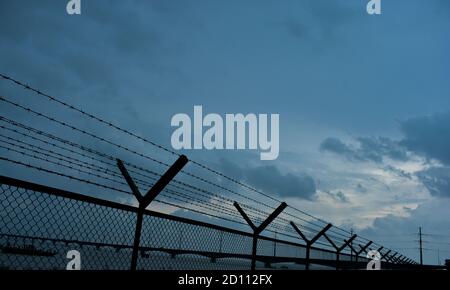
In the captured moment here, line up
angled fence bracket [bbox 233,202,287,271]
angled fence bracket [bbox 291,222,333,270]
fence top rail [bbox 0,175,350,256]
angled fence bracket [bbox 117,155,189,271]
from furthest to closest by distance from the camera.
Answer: angled fence bracket [bbox 291,222,333,270] → angled fence bracket [bbox 233,202,287,271] → angled fence bracket [bbox 117,155,189,271] → fence top rail [bbox 0,175,350,256]

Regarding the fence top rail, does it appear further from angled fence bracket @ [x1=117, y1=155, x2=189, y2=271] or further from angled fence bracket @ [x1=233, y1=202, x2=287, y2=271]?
angled fence bracket @ [x1=233, y1=202, x2=287, y2=271]

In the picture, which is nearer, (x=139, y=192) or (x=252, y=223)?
(x=139, y=192)

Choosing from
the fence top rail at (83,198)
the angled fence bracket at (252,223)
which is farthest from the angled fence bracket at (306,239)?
the fence top rail at (83,198)

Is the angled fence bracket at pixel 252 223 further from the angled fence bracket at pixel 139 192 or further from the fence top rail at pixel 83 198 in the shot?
the angled fence bracket at pixel 139 192

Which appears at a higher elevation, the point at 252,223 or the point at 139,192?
the point at 139,192

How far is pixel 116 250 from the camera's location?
483 cm

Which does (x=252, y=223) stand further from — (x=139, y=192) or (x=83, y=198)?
(x=83, y=198)

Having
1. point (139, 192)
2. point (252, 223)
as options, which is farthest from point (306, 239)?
point (139, 192)

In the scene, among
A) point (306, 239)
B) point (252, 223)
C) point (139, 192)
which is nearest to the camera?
point (139, 192)

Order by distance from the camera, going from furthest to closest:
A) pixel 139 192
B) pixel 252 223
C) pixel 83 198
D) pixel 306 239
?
pixel 306 239 < pixel 252 223 < pixel 139 192 < pixel 83 198

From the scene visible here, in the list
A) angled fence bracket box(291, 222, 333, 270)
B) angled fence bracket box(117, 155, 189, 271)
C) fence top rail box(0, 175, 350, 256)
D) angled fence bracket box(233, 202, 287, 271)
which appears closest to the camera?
fence top rail box(0, 175, 350, 256)

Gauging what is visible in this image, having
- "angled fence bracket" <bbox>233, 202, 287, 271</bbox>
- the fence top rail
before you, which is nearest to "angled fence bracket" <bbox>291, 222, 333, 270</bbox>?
"angled fence bracket" <bbox>233, 202, 287, 271</bbox>
